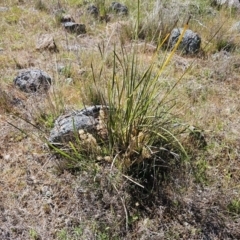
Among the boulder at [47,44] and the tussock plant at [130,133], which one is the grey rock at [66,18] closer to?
the boulder at [47,44]

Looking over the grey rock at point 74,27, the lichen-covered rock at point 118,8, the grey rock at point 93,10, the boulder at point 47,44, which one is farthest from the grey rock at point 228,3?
the boulder at point 47,44

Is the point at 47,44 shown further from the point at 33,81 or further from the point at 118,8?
the point at 118,8

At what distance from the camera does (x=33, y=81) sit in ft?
8.84

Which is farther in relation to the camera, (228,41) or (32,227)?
(228,41)

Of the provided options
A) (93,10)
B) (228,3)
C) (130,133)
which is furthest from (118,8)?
(130,133)

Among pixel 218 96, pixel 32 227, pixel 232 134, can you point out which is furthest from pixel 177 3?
pixel 32 227

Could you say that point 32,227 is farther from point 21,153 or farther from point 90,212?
point 21,153

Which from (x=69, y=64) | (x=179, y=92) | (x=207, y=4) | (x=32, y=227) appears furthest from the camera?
(x=207, y=4)

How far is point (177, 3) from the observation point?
4539 millimetres

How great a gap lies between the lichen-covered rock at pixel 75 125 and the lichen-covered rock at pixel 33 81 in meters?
0.63

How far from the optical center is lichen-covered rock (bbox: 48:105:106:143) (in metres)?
2.03

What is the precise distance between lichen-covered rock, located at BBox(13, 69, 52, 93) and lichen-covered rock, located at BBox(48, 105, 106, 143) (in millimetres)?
631

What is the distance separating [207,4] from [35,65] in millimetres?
3122

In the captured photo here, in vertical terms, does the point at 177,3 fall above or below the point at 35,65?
above
